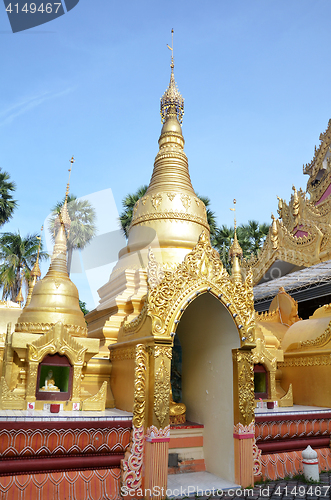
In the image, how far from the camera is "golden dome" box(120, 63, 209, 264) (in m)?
10.3

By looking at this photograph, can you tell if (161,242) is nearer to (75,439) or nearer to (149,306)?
(149,306)

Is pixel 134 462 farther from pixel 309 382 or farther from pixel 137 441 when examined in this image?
pixel 309 382

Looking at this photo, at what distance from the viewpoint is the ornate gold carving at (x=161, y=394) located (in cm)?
532

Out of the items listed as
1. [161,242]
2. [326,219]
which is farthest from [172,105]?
[326,219]

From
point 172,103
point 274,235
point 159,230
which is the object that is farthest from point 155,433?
point 274,235

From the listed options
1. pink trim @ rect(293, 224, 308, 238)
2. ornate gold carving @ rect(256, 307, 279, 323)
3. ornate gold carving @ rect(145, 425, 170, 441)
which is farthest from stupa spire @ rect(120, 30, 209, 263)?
pink trim @ rect(293, 224, 308, 238)

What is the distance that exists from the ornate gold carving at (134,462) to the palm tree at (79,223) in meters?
23.9

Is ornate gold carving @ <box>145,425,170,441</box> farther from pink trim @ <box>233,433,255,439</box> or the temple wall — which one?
the temple wall

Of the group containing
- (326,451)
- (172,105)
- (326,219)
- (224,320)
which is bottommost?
(326,451)

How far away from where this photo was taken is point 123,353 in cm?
637

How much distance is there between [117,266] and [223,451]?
6098 mm

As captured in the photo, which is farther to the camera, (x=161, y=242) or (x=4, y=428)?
(x=161, y=242)

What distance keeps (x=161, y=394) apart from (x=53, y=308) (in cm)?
291

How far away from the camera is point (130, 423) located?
5.42m
